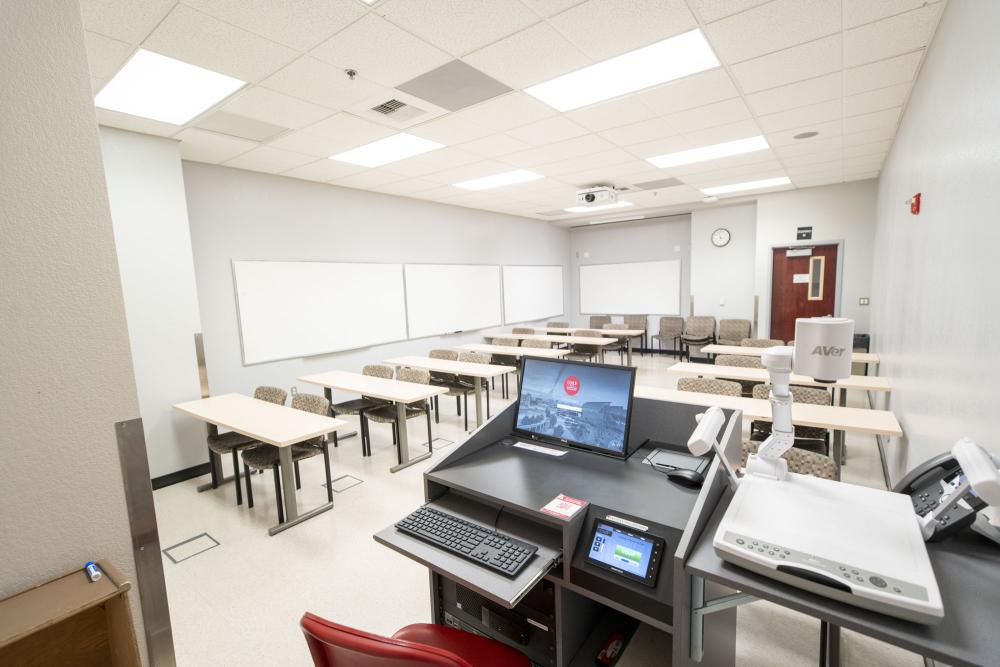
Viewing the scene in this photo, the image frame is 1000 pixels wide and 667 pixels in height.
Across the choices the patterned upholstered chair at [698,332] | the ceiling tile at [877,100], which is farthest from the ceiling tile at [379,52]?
the patterned upholstered chair at [698,332]

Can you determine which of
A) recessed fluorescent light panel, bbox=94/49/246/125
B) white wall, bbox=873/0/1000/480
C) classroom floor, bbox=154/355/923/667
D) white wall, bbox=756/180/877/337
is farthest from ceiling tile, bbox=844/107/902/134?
recessed fluorescent light panel, bbox=94/49/246/125

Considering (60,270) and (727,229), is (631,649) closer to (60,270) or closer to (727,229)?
(60,270)

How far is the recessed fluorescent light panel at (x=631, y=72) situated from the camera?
254 cm

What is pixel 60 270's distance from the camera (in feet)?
3.74

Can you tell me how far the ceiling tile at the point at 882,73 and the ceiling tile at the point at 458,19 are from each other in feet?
7.44

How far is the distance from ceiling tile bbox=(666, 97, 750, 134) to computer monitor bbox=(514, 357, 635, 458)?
2750 millimetres

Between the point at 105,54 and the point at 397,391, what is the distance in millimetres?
2854

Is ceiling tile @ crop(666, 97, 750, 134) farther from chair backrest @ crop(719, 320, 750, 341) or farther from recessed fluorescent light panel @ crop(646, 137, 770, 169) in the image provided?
chair backrest @ crop(719, 320, 750, 341)

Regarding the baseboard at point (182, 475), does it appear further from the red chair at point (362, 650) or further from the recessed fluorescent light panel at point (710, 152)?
the recessed fluorescent light panel at point (710, 152)

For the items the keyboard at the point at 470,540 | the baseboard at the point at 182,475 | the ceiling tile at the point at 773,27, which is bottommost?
the baseboard at the point at 182,475

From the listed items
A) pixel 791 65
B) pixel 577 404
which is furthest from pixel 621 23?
pixel 577 404

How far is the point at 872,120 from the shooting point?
3.81m

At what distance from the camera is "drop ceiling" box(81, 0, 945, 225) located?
2.15 meters

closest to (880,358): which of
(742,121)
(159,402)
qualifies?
(742,121)
